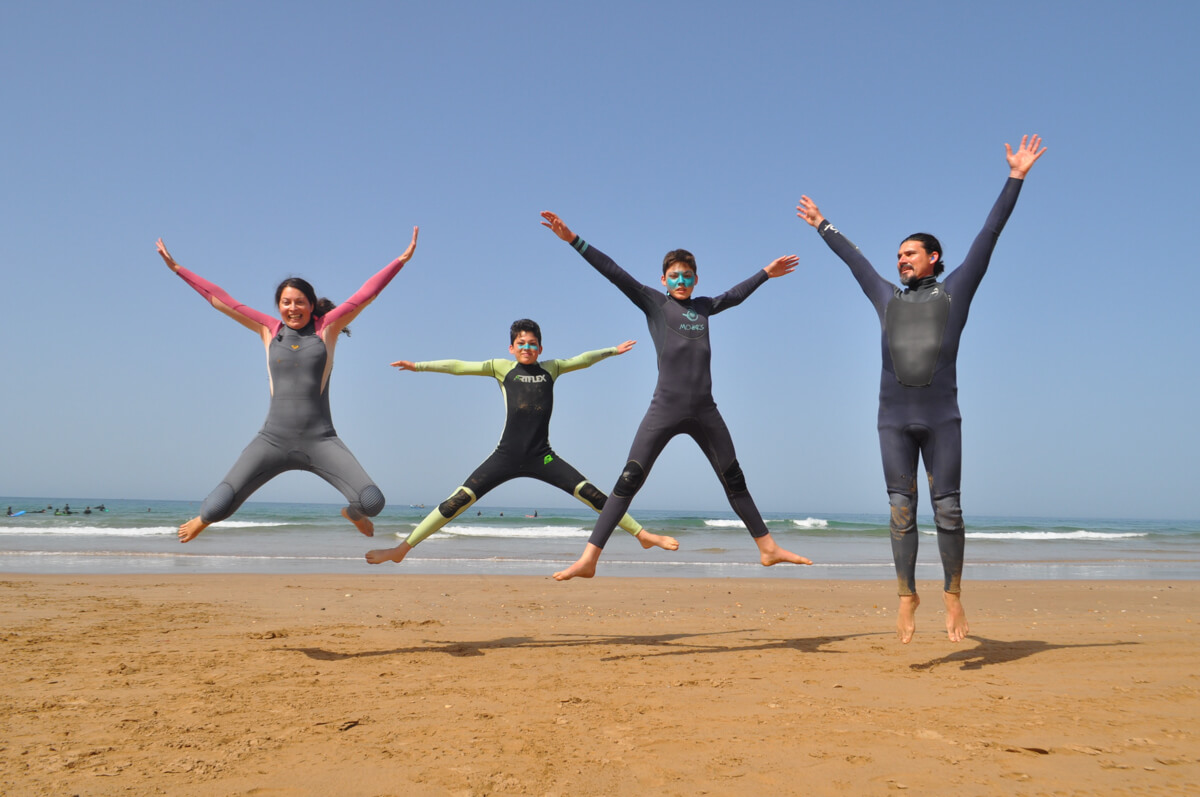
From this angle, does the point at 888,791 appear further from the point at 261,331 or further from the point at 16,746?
the point at 261,331

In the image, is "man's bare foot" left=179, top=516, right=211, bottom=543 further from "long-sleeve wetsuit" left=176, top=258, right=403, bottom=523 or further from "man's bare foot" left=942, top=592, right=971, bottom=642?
"man's bare foot" left=942, top=592, right=971, bottom=642

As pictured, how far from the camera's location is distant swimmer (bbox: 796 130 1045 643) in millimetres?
6011

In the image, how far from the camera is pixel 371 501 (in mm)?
6465

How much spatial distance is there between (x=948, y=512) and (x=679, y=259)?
310 centimetres

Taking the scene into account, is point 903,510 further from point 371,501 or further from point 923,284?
point 371,501

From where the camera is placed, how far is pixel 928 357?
6.04 metres

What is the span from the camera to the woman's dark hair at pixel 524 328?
301 inches

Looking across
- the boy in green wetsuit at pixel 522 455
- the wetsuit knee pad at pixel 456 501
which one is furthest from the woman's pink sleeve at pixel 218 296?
the wetsuit knee pad at pixel 456 501

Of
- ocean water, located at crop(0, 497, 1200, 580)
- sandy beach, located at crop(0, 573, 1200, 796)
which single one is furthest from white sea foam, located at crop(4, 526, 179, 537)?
sandy beach, located at crop(0, 573, 1200, 796)

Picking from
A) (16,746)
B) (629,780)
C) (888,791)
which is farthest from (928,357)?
(16,746)

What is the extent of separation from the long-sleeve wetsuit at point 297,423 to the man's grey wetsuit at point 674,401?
2.05 m

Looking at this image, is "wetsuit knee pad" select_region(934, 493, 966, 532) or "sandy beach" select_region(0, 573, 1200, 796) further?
"wetsuit knee pad" select_region(934, 493, 966, 532)

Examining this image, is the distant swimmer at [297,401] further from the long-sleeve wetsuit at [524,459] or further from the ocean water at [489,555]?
the ocean water at [489,555]

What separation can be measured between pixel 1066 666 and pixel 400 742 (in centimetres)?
512
